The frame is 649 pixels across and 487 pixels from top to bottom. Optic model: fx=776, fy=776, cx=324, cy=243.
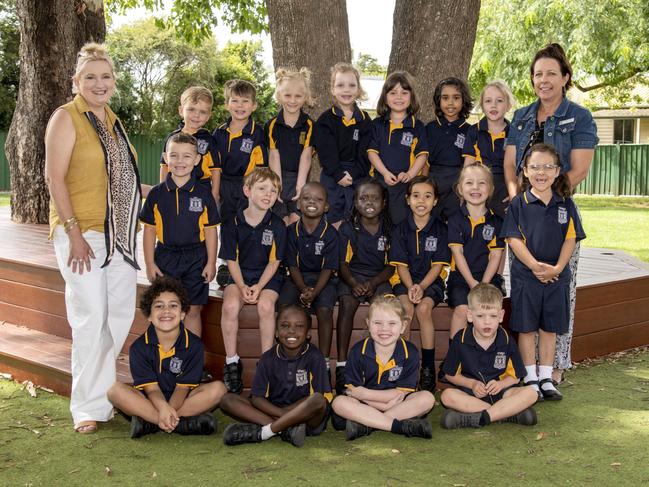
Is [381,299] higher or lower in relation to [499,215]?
lower

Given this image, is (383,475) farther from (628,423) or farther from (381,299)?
(628,423)

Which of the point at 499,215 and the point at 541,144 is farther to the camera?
the point at 499,215

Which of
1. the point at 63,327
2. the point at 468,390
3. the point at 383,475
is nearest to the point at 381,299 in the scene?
the point at 468,390

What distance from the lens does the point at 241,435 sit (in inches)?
165

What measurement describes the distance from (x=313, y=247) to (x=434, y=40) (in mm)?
2438

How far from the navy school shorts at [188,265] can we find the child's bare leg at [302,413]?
120 centimetres

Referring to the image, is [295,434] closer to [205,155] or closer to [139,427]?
[139,427]

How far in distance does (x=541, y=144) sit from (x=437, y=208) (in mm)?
1034

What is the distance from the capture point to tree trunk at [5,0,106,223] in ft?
29.4

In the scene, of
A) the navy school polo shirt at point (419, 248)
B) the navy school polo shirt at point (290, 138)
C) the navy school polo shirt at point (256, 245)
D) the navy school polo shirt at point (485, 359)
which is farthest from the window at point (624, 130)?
the navy school polo shirt at point (256, 245)

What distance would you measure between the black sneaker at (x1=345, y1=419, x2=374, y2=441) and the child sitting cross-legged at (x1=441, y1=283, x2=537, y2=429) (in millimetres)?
481

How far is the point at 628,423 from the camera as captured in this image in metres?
4.50

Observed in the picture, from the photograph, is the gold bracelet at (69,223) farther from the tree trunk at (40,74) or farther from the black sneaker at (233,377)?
the tree trunk at (40,74)

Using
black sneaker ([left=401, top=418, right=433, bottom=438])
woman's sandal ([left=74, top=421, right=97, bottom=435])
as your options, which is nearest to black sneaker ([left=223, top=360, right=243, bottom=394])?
woman's sandal ([left=74, top=421, right=97, bottom=435])
